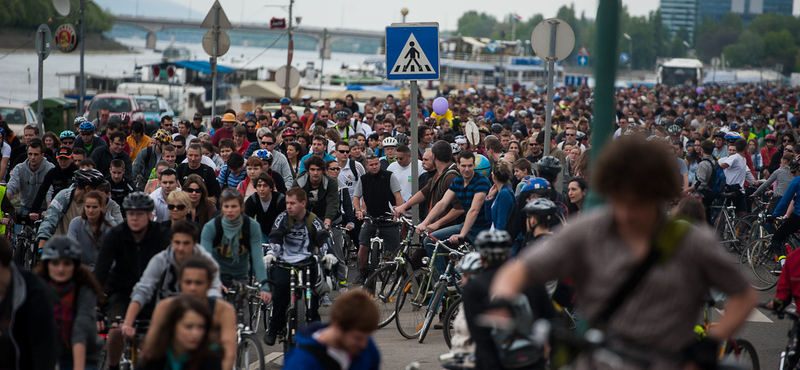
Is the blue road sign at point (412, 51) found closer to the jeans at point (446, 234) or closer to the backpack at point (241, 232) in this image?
the jeans at point (446, 234)

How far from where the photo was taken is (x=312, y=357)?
3484 mm

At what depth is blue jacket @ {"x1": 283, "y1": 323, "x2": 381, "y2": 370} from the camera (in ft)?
11.4

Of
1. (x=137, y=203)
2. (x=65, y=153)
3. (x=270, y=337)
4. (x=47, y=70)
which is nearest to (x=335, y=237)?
(x=270, y=337)

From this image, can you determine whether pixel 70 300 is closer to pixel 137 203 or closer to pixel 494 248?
pixel 137 203

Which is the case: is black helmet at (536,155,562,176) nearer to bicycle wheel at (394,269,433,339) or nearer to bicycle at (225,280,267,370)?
bicycle wheel at (394,269,433,339)

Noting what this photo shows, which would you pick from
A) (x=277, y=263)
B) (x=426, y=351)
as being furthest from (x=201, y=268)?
(x=426, y=351)

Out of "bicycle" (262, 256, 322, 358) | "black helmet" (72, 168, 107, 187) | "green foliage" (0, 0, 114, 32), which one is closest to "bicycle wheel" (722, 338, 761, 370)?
"bicycle" (262, 256, 322, 358)

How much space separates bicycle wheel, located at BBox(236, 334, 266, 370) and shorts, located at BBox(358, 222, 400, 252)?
402 cm

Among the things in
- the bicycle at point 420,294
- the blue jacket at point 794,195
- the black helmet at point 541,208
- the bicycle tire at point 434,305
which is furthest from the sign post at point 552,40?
the black helmet at point 541,208

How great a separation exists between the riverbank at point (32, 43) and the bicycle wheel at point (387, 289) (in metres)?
47.5

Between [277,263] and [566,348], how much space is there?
464cm

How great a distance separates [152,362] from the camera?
4.07 meters

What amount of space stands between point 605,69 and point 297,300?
145 inches

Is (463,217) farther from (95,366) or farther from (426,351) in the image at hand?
(95,366)
